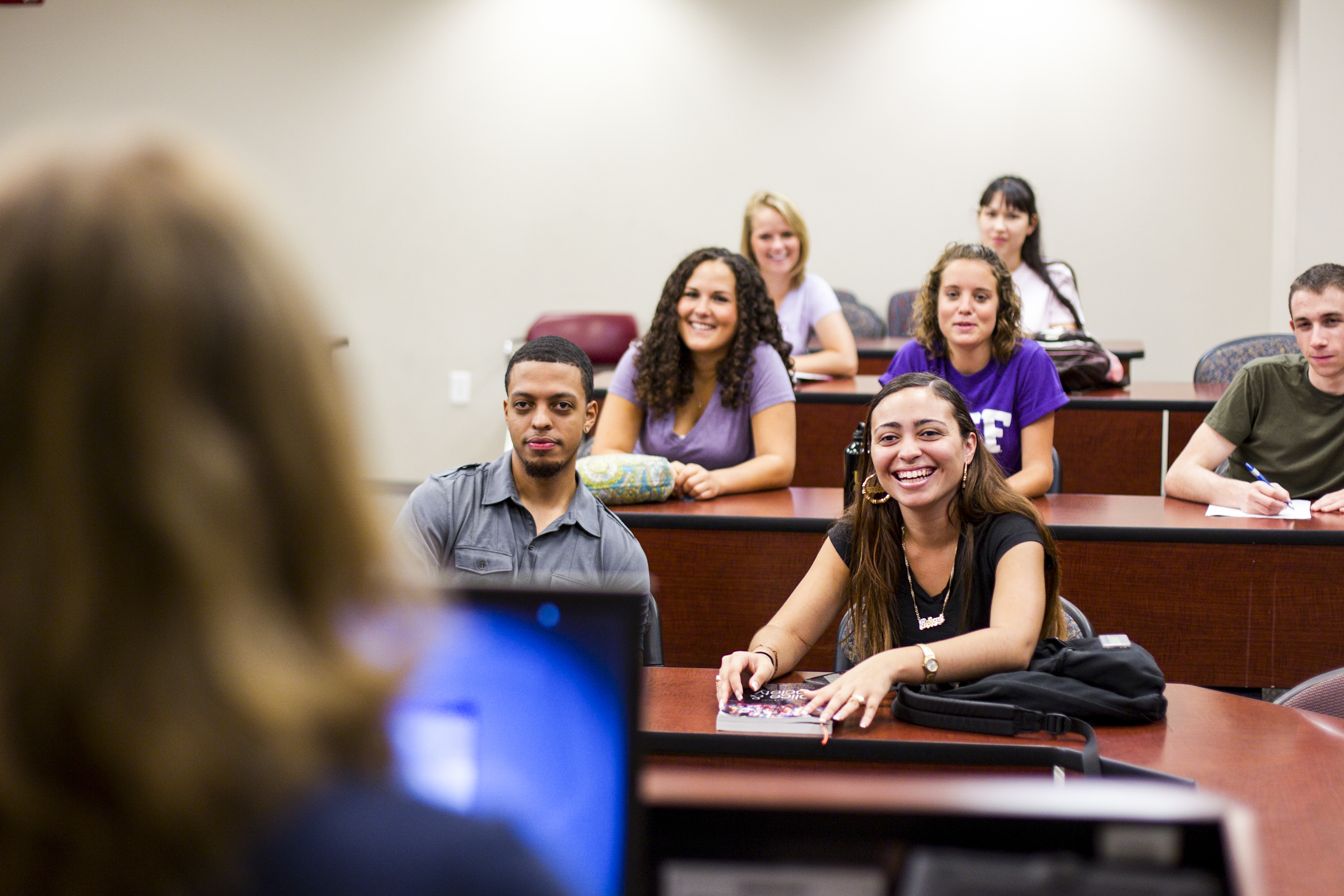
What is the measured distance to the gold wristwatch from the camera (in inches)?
72.2

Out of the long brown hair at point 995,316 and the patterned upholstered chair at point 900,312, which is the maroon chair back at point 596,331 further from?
the long brown hair at point 995,316

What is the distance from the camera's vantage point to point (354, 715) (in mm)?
543

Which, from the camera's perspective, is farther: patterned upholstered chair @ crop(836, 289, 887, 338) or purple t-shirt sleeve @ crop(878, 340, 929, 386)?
patterned upholstered chair @ crop(836, 289, 887, 338)

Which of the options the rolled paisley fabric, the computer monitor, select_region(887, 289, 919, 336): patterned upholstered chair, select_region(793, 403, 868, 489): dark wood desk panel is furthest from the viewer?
select_region(887, 289, 919, 336): patterned upholstered chair

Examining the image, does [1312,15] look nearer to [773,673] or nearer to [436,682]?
[773,673]

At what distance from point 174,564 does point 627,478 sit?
2.47 m

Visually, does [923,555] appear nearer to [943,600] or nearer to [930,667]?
[943,600]

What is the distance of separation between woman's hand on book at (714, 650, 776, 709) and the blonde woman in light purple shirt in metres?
2.84

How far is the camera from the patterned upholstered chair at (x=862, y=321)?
5941 millimetres

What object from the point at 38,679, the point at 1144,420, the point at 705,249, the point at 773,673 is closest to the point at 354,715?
the point at 38,679

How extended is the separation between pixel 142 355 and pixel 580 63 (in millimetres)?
6296

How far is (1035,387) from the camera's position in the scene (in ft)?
10.6

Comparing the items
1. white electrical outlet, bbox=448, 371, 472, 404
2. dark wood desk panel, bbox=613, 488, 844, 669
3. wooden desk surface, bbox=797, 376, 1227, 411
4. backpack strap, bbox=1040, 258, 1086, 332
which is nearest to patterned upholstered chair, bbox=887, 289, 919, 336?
backpack strap, bbox=1040, 258, 1086, 332

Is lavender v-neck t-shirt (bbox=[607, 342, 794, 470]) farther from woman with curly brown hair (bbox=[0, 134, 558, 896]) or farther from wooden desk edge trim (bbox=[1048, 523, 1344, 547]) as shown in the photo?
woman with curly brown hair (bbox=[0, 134, 558, 896])
